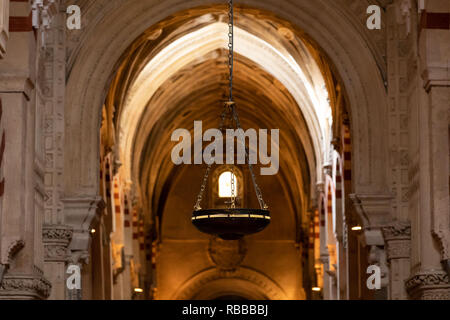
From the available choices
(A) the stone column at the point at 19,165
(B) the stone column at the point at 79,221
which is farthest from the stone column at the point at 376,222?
(A) the stone column at the point at 19,165

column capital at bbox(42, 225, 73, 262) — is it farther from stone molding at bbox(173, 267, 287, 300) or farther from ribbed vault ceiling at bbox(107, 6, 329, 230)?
stone molding at bbox(173, 267, 287, 300)

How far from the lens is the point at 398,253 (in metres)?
12.7

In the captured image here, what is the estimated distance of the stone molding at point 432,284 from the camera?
11.2 metres

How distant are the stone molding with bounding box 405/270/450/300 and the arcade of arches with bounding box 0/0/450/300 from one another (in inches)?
0.5

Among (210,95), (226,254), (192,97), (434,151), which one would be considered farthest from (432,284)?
(226,254)

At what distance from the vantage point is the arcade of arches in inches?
428

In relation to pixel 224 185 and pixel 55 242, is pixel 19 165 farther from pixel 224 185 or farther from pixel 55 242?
pixel 224 185

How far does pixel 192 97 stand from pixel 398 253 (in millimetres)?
10916

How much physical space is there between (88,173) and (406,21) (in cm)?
422

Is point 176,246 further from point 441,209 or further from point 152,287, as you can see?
point 441,209

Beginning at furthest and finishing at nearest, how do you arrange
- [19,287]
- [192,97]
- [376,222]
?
[192,97] → [376,222] → [19,287]

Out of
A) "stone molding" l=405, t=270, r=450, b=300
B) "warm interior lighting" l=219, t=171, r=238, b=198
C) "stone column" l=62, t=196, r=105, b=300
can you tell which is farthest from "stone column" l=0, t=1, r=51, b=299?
"warm interior lighting" l=219, t=171, r=238, b=198

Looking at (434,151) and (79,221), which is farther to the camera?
(79,221)

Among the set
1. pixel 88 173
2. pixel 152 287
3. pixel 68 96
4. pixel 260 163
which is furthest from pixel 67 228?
pixel 260 163
